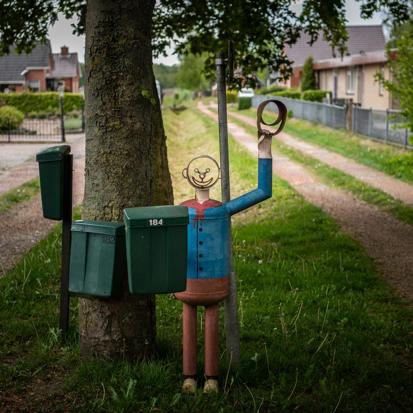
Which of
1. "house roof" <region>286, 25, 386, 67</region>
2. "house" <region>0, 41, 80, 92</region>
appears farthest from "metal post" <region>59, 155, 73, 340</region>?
"house" <region>0, 41, 80, 92</region>

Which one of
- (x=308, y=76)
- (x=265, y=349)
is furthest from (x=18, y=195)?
(x=308, y=76)

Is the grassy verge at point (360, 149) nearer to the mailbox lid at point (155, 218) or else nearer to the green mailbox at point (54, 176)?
the green mailbox at point (54, 176)

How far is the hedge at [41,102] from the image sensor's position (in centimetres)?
4728

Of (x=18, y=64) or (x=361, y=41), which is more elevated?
(x=361, y=41)

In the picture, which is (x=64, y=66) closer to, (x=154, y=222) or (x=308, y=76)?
(x=308, y=76)

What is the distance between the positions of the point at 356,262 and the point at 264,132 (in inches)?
158

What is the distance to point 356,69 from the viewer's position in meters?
39.7

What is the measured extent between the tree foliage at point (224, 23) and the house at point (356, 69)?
13498 millimetres

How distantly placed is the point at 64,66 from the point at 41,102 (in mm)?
29425

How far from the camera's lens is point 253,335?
5680 mm

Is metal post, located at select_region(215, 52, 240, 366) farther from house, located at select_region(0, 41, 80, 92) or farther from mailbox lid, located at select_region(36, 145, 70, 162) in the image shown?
house, located at select_region(0, 41, 80, 92)

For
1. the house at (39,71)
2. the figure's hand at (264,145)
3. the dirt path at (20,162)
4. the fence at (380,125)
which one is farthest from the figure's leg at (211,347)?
the house at (39,71)

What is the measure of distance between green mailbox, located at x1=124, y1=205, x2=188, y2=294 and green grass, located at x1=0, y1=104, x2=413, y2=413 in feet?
2.18

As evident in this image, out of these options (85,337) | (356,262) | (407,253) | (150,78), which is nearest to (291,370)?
(85,337)
